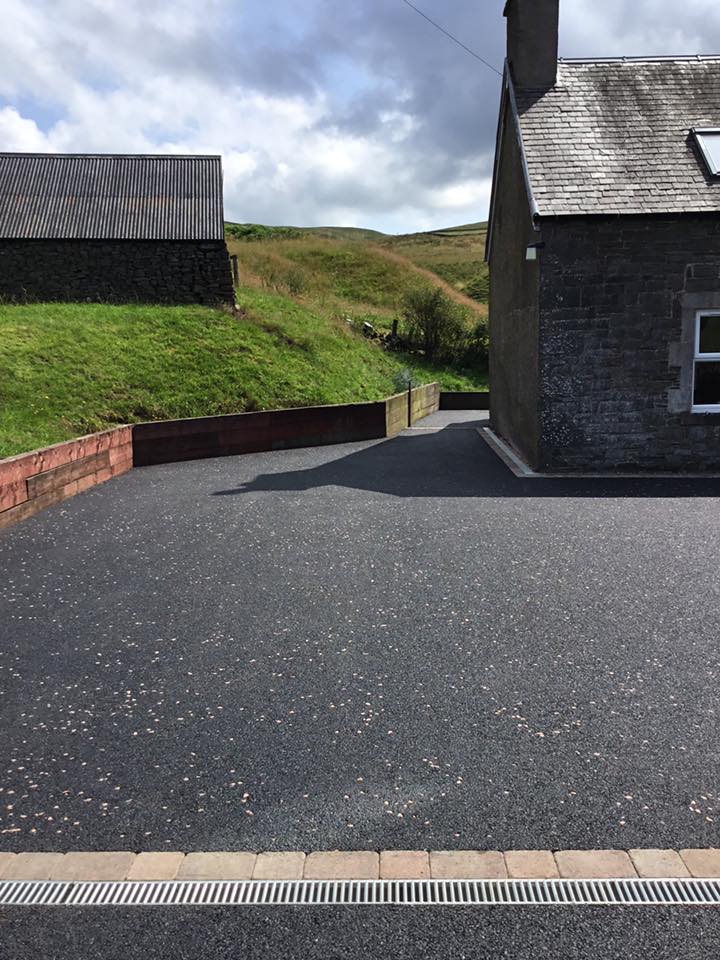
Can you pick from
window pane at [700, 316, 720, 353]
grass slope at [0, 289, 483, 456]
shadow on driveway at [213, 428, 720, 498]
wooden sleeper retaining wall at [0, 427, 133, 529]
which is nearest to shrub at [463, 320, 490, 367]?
grass slope at [0, 289, 483, 456]

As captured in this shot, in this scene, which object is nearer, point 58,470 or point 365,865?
point 365,865

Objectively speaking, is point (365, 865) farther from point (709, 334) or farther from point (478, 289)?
point (478, 289)

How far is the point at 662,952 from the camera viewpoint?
2502mm

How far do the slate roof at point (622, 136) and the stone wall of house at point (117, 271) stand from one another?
42.3ft

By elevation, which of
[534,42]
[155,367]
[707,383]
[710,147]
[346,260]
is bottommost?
[707,383]

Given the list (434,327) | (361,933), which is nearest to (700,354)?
(361,933)

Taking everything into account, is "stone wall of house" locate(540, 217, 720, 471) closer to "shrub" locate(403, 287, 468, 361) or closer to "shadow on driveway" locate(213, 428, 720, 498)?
"shadow on driveway" locate(213, 428, 720, 498)

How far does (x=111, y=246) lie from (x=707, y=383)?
19.2m

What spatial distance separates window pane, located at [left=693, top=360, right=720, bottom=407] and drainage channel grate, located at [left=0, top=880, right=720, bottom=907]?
437 inches

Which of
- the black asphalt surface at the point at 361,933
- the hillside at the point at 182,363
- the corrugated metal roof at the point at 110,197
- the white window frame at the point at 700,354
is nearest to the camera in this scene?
the black asphalt surface at the point at 361,933

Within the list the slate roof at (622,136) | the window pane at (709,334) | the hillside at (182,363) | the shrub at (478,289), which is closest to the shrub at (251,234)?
the shrub at (478,289)

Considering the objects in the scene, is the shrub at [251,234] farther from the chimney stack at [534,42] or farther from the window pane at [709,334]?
the window pane at [709,334]

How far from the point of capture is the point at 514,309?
596 inches

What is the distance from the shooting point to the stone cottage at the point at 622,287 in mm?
12000
